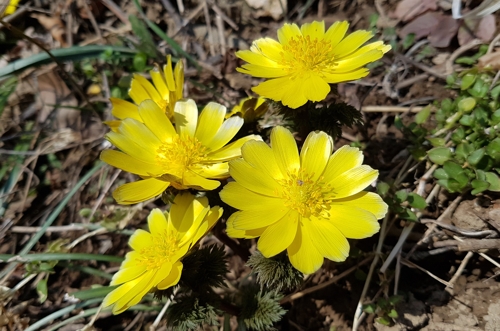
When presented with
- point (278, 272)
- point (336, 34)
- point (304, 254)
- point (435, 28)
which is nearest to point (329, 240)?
point (304, 254)

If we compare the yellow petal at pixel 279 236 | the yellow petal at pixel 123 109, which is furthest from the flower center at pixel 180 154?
the yellow petal at pixel 279 236

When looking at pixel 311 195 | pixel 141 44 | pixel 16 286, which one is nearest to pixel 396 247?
pixel 311 195

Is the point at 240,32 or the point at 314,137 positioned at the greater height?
the point at 314,137

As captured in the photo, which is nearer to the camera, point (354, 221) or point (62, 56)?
point (354, 221)

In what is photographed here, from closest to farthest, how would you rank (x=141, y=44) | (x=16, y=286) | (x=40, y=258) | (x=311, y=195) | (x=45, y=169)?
(x=311, y=195) → (x=40, y=258) → (x=16, y=286) → (x=45, y=169) → (x=141, y=44)

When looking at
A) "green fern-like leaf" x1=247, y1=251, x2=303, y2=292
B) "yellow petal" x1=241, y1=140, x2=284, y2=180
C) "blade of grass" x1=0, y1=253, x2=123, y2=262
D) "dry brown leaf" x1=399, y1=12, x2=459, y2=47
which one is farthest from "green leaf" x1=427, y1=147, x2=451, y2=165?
"blade of grass" x1=0, y1=253, x2=123, y2=262

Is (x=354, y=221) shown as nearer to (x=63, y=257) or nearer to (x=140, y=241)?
(x=140, y=241)

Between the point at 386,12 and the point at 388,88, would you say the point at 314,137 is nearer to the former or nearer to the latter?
the point at 388,88
